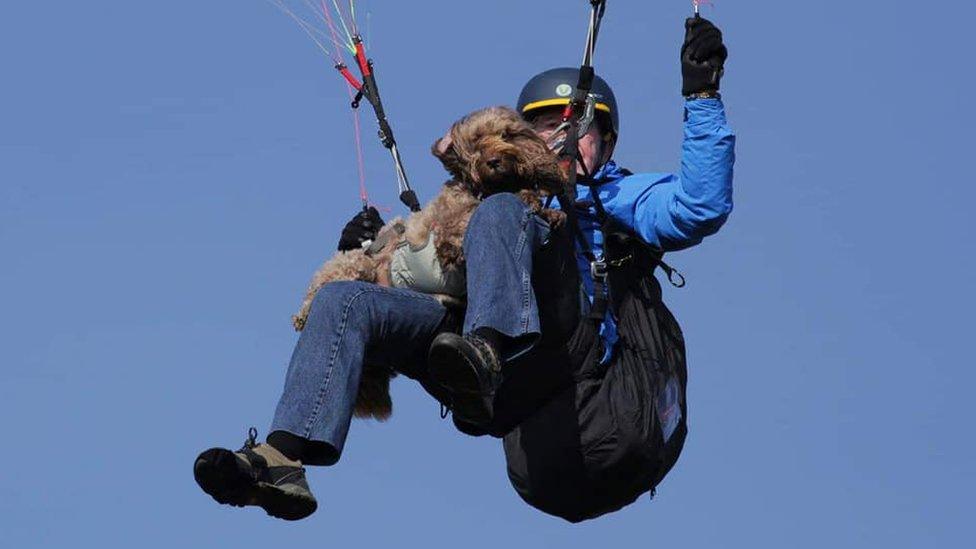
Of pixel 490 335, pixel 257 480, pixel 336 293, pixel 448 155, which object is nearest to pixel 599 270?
pixel 448 155

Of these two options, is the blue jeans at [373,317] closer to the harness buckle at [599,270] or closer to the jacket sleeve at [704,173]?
the harness buckle at [599,270]

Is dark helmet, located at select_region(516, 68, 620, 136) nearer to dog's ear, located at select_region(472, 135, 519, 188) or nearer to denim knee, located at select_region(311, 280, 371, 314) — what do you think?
dog's ear, located at select_region(472, 135, 519, 188)

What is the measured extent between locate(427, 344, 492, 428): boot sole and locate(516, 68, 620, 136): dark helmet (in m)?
1.99

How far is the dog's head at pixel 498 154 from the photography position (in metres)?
8.23

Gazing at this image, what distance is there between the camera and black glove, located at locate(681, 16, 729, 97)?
8.66 m

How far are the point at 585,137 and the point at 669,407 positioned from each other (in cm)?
127

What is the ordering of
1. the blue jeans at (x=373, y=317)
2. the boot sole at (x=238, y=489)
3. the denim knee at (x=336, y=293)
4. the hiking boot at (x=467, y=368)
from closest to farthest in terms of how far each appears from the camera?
the boot sole at (x=238, y=489)
the hiking boot at (x=467, y=368)
the blue jeans at (x=373, y=317)
the denim knee at (x=336, y=293)

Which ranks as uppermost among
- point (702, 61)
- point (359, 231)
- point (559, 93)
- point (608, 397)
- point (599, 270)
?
point (559, 93)

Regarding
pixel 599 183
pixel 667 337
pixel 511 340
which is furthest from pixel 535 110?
pixel 511 340

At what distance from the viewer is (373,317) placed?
8125 mm

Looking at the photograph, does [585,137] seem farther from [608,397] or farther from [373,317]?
[373,317]

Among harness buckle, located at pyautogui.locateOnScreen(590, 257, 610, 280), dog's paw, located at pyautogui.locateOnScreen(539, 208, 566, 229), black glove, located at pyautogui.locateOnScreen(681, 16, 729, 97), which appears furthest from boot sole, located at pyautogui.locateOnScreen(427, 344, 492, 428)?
black glove, located at pyautogui.locateOnScreen(681, 16, 729, 97)

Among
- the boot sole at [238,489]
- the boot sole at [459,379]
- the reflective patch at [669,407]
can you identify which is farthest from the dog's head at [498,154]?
the boot sole at [238,489]

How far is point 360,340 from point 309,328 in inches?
8.1
